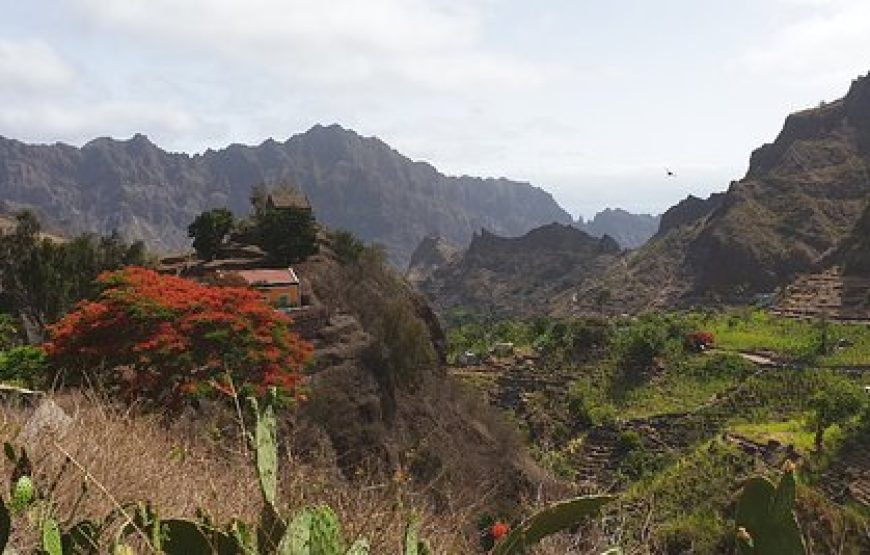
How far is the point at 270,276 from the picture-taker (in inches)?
1206

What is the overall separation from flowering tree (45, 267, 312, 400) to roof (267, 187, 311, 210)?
1928 centimetres

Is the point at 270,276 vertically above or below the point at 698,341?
above

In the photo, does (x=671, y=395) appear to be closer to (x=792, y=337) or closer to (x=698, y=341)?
(x=698, y=341)

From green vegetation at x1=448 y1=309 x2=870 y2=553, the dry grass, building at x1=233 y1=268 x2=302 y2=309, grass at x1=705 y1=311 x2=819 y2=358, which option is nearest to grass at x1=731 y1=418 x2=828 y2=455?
green vegetation at x1=448 y1=309 x2=870 y2=553

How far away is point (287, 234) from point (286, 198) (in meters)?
6.66

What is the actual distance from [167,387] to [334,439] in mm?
8548

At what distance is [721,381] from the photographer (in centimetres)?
6088

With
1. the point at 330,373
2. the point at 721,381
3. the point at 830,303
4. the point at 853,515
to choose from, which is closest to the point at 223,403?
the point at 330,373

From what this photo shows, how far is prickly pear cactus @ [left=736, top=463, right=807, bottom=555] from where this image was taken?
2.64m

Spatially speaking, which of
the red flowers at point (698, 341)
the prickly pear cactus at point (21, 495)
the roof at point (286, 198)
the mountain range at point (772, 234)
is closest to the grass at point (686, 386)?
the red flowers at point (698, 341)

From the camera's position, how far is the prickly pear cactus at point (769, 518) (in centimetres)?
264

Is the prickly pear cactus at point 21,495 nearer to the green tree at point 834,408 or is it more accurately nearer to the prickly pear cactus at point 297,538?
the prickly pear cactus at point 297,538

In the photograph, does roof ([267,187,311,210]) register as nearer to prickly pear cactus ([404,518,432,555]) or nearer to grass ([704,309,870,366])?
prickly pear cactus ([404,518,432,555])

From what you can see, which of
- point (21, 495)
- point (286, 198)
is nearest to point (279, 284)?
point (286, 198)
